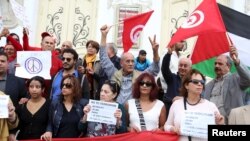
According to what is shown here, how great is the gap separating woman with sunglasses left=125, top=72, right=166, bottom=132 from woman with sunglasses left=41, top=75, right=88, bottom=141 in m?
0.49

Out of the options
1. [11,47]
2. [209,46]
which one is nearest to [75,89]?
[11,47]

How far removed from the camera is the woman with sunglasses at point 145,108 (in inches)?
188

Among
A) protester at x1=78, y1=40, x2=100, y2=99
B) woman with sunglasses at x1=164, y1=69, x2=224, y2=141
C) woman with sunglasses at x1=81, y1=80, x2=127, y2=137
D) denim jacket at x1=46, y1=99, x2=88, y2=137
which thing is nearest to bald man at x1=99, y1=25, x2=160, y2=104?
protester at x1=78, y1=40, x2=100, y2=99

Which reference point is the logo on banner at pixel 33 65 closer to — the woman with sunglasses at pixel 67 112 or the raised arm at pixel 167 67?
the woman with sunglasses at pixel 67 112

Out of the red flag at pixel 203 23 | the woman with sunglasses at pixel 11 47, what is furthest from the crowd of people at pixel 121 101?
the woman with sunglasses at pixel 11 47

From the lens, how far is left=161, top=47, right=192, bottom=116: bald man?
214 inches

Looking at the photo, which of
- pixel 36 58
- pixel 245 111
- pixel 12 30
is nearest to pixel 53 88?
pixel 36 58

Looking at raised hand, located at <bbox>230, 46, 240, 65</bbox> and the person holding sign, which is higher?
raised hand, located at <bbox>230, 46, 240, 65</bbox>

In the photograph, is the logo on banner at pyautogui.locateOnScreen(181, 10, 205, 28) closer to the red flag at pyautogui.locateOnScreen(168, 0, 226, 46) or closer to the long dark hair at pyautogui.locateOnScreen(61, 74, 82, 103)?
the red flag at pyautogui.locateOnScreen(168, 0, 226, 46)

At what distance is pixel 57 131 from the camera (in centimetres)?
477

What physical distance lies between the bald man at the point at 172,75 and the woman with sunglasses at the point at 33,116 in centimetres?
138

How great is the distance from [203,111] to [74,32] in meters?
7.19

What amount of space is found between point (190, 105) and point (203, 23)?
109 cm

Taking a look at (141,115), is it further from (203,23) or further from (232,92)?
(203,23)
